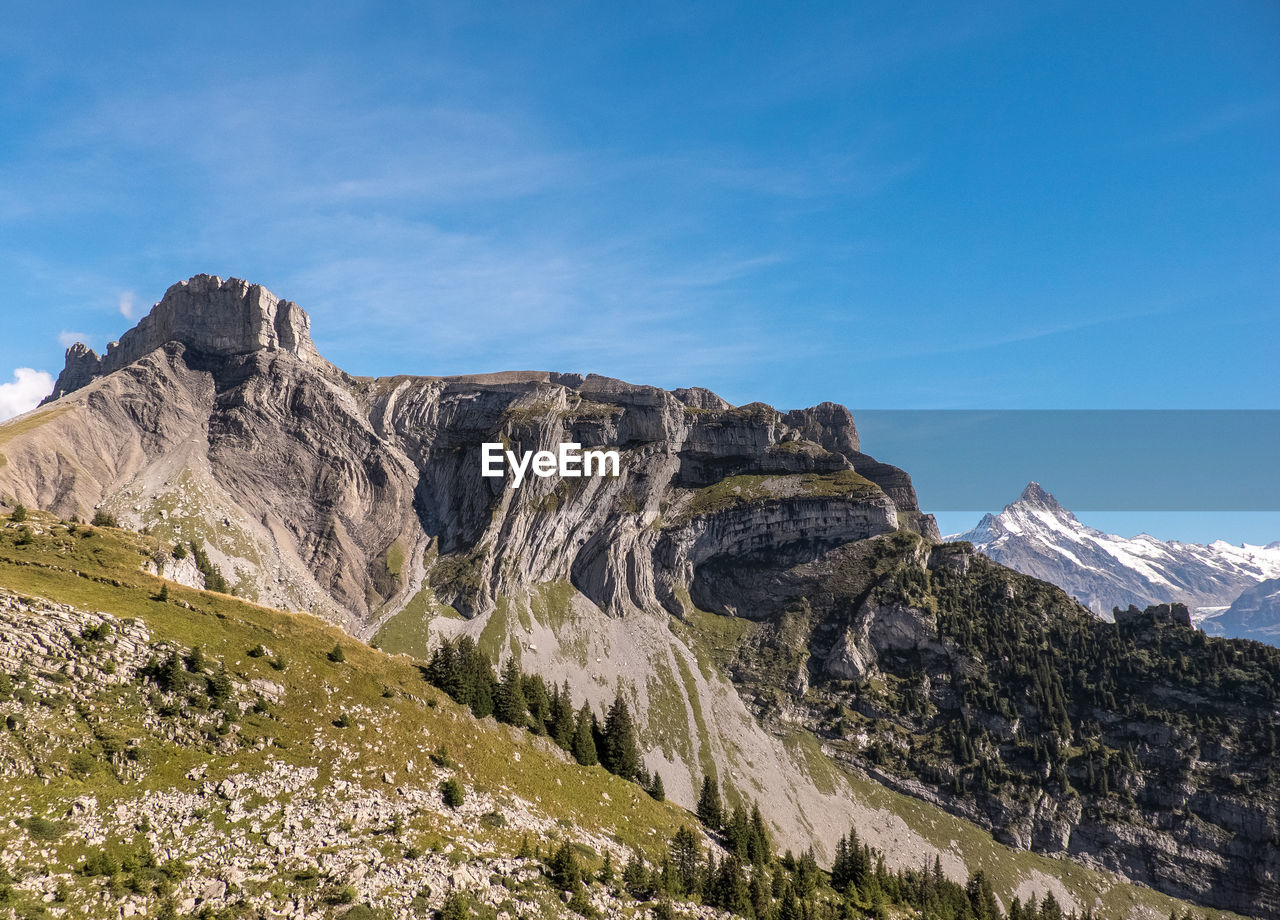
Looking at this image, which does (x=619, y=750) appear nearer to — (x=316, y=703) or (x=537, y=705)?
(x=537, y=705)

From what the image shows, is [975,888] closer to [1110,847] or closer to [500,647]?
[1110,847]

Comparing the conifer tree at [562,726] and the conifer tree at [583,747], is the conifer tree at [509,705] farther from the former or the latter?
the conifer tree at [583,747]

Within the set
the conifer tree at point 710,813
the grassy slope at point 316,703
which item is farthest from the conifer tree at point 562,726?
the conifer tree at point 710,813

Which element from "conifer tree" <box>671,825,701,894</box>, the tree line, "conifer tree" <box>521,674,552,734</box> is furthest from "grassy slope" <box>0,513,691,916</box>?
"conifer tree" <box>521,674,552,734</box>

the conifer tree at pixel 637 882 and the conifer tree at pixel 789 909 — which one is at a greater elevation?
the conifer tree at pixel 637 882

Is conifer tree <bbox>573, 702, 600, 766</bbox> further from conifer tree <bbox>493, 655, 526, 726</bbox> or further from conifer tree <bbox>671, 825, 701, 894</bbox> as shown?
conifer tree <bbox>671, 825, 701, 894</bbox>

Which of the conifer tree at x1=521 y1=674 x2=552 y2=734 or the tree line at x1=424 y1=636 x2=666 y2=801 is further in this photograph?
the conifer tree at x1=521 y1=674 x2=552 y2=734

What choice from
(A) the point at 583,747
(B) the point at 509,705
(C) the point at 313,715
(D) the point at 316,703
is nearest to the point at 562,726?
(A) the point at 583,747

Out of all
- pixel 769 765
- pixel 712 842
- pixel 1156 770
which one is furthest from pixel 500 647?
pixel 1156 770
